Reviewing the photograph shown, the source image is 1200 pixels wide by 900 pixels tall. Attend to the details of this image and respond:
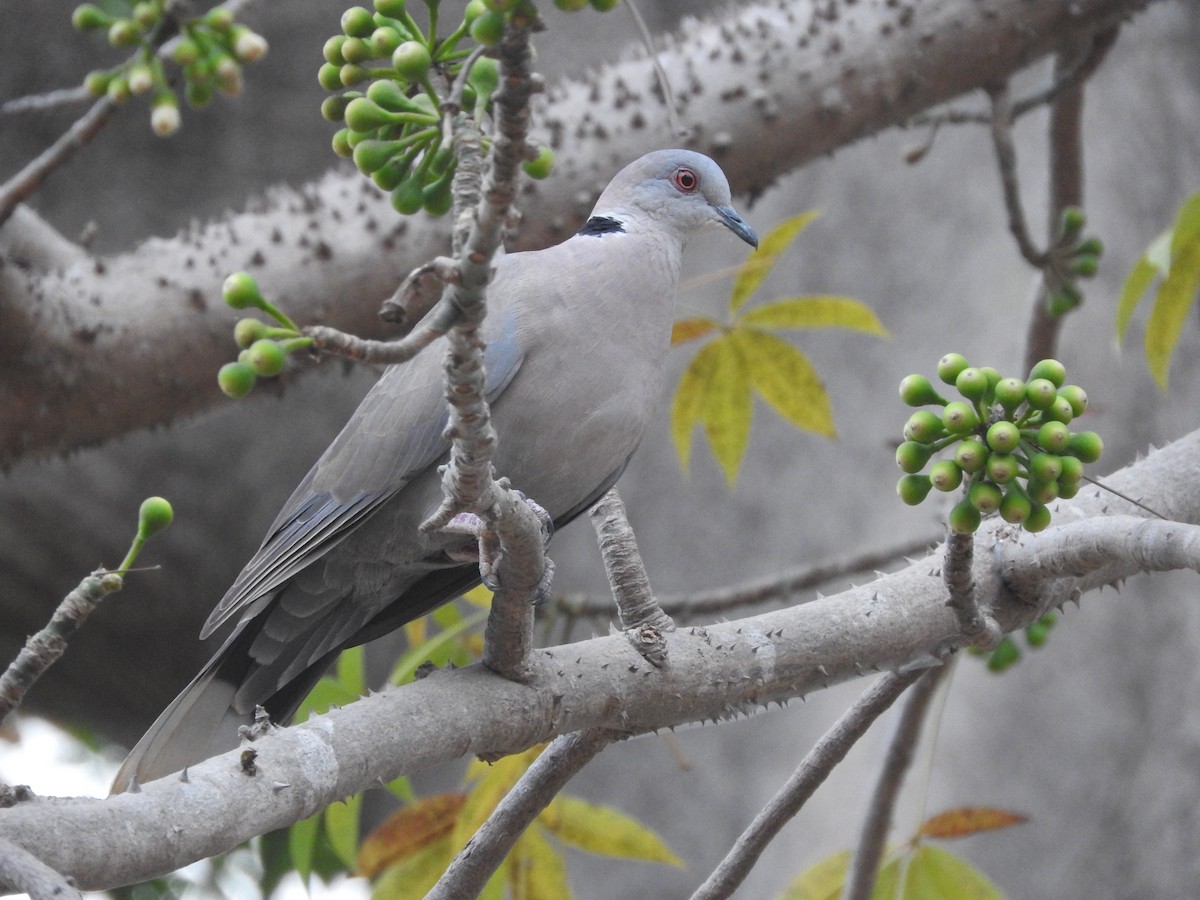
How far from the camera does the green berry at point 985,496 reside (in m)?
1.10

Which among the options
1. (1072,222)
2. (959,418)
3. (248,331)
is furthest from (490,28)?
(1072,222)

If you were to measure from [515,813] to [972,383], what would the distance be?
72cm

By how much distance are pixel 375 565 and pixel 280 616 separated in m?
0.17

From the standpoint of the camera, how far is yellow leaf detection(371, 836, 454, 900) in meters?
1.98

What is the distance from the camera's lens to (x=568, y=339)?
5.17ft

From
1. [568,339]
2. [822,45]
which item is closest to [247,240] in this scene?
[568,339]

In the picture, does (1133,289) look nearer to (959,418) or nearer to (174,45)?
(959,418)

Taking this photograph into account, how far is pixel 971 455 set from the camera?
109 cm

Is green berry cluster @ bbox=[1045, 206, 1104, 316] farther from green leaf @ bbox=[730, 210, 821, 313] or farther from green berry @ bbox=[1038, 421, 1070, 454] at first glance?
green berry @ bbox=[1038, 421, 1070, 454]

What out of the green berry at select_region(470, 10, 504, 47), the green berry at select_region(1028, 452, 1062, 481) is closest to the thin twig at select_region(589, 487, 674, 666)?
the green berry at select_region(1028, 452, 1062, 481)

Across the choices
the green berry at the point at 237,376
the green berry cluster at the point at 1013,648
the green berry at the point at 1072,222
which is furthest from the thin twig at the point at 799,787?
the green berry at the point at 1072,222

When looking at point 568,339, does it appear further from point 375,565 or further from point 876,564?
point 876,564

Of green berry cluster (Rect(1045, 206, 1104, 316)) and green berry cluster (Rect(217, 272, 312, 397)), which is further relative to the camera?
green berry cluster (Rect(1045, 206, 1104, 316))

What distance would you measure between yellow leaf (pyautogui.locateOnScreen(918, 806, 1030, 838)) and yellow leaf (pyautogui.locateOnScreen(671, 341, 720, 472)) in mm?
723
